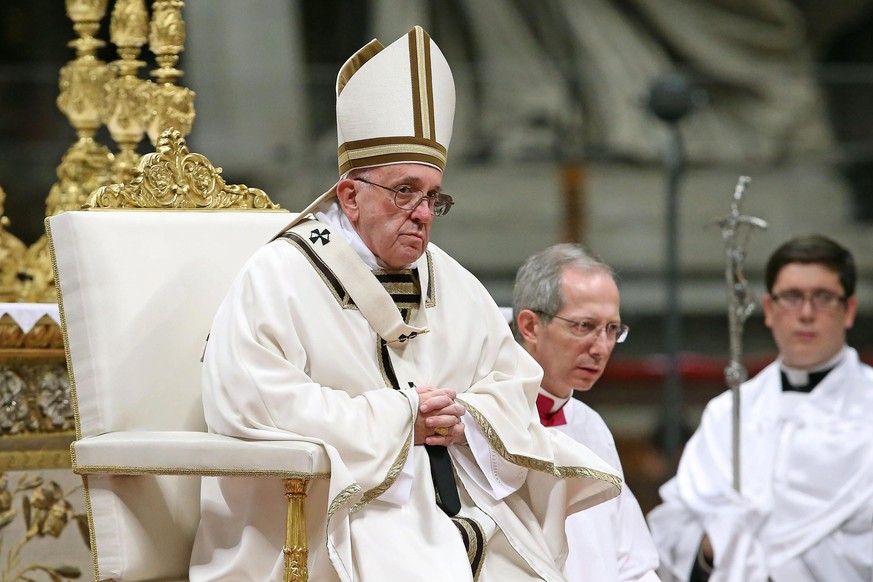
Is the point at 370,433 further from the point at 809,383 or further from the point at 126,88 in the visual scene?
the point at 809,383

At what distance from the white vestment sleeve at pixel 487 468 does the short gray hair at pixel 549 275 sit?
0.75 metres

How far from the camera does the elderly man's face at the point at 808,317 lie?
590cm

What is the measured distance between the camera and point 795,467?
5973mm

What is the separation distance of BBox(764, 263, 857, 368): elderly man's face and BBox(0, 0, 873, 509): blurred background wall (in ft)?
6.76

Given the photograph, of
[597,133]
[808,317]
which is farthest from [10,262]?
[597,133]

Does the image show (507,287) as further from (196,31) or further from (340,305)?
(340,305)

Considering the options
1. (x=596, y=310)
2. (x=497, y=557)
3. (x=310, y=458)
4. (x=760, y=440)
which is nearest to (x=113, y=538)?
(x=310, y=458)

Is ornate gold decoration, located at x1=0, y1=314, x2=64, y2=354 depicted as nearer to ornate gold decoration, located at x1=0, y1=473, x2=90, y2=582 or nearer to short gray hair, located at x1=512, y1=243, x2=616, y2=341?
ornate gold decoration, located at x1=0, y1=473, x2=90, y2=582

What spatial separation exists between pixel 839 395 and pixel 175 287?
114 inches

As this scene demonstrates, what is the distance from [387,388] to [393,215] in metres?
0.42

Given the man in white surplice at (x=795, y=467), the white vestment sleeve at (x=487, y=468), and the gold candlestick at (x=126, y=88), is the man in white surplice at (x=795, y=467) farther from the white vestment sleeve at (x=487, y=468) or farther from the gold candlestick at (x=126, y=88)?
the gold candlestick at (x=126, y=88)

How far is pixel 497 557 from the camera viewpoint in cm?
399

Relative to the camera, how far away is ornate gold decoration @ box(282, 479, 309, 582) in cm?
363

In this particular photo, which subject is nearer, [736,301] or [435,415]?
[435,415]
